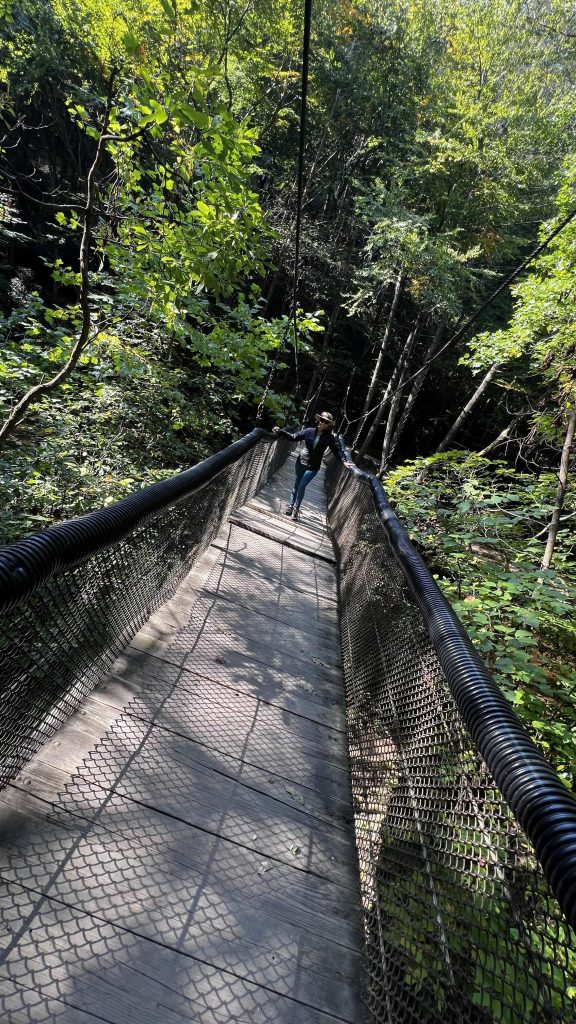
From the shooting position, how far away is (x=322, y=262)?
16625 mm

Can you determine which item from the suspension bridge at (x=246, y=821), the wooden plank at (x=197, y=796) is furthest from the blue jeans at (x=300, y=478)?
the wooden plank at (x=197, y=796)

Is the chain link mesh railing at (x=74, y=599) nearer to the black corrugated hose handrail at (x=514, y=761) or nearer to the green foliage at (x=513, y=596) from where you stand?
the black corrugated hose handrail at (x=514, y=761)

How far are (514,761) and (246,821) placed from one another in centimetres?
99

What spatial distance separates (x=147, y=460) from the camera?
629 centimetres

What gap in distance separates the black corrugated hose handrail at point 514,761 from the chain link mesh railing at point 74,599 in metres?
1.04

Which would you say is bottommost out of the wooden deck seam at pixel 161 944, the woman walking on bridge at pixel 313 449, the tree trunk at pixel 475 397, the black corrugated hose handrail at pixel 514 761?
the wooden deck seam at pixel 161 944

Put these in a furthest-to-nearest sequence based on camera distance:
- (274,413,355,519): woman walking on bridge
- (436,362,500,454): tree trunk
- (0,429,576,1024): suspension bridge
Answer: (436,362,500,454): tree trunk < (274,413,355,519): woman walking on bridge < (0,429,576,1024): suspension bridge

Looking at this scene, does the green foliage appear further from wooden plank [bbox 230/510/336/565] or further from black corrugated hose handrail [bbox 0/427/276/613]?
black corrugated hose handrail [bbox 0/427/276/613]

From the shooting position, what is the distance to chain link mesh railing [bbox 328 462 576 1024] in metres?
0.84

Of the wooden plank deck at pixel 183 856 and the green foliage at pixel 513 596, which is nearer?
the wooden plank deck at pixel 183 856

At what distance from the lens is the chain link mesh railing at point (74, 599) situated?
1110 millimetres

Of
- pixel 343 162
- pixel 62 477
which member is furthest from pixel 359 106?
pixel 62 477

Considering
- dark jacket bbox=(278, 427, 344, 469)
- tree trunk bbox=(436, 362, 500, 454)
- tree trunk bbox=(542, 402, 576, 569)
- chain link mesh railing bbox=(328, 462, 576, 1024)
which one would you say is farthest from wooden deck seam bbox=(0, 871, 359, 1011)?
tree trunk bbox=(436, 362, 500, 454)

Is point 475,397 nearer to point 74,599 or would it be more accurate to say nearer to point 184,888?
point 74,599
